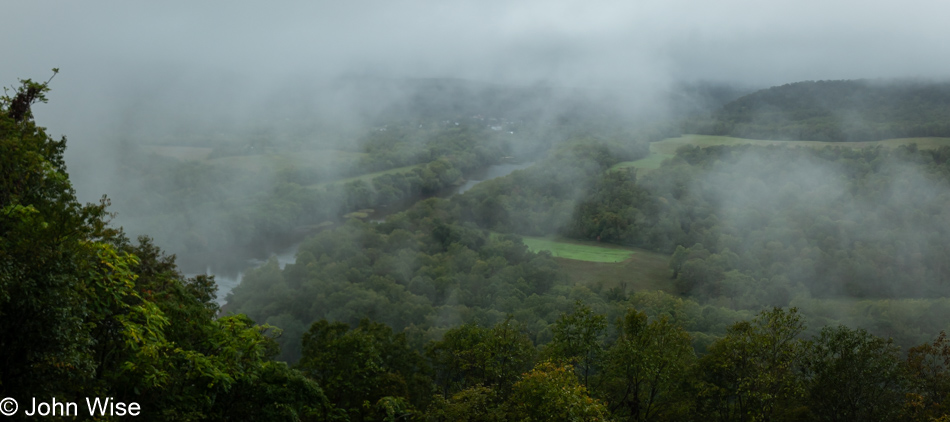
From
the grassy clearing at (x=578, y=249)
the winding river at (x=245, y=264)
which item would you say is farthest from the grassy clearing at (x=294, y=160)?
the grassy clearing at (x=578, y=249)

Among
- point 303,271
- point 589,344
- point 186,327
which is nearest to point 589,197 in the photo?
point 303,271

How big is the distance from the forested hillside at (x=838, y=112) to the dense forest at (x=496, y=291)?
553 centimetres

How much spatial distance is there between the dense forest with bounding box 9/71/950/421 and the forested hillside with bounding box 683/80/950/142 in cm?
553

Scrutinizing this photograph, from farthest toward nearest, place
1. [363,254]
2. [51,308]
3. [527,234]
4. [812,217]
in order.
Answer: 1. [527,234]
2. [812,217]
3. [363,254]
4. [51,308]

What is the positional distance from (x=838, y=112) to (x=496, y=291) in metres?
58.0

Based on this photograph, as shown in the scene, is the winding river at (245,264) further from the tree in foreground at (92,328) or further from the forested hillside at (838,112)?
the forested hillside at (838,112)

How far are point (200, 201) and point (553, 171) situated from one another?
42.1 meters

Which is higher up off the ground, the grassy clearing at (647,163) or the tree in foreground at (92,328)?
the grassy clearing at (647,163)

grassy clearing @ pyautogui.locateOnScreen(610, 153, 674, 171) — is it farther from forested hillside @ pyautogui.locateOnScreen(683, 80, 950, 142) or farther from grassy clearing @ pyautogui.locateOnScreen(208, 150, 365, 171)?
grassy clearing @ pyautogui.locateOnScreen(208, 150, 365, 171)

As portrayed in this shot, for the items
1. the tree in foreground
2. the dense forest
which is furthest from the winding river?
the tree in foreground

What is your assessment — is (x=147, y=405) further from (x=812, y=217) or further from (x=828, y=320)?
(x=812, y=217)

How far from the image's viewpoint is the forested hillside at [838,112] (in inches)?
2606

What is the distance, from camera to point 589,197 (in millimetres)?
67625

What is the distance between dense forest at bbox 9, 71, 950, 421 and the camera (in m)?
9.19
